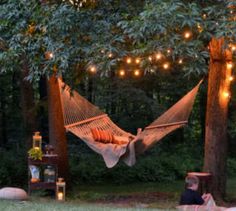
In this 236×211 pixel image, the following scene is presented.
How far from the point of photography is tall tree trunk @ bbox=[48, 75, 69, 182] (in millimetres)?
7934

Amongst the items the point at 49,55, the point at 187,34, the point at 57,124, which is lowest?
the point at 57,124

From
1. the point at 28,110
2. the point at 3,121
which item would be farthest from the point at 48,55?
the point at 3,121

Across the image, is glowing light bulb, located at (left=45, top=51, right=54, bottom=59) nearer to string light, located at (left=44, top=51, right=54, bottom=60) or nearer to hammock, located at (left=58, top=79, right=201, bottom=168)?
string light, located at (left=44, top=51, right=54, bottom=60)

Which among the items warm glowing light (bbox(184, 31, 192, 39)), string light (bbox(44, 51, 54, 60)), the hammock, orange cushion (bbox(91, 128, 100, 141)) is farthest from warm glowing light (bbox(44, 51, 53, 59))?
warm glowing light (bbox(184, 31, 192, 39))

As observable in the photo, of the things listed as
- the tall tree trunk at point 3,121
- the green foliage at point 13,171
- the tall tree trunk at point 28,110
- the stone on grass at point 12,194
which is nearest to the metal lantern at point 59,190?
the stone on grass at point 12,194

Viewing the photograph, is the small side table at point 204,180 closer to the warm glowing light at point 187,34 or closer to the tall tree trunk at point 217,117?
the tall tree trunk at point 217,117

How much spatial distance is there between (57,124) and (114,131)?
1001mm

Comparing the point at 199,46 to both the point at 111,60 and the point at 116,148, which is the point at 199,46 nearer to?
the point at 111,60

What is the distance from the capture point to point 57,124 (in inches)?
315

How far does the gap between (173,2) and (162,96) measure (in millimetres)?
8314

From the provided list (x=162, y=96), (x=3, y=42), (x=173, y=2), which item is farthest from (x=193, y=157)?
(x=173, y=2)

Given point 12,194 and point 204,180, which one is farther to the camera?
point 204,180

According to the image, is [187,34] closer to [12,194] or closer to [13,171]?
[12,194]

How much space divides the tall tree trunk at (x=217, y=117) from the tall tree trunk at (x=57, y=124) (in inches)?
86.0
